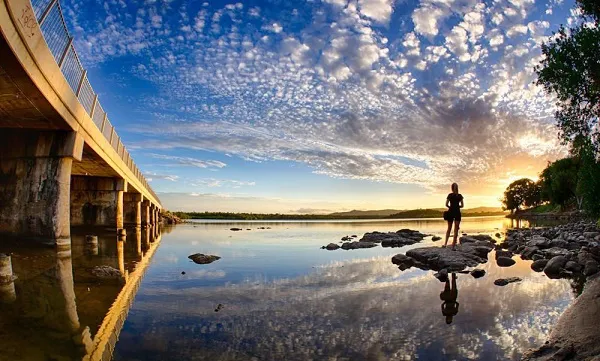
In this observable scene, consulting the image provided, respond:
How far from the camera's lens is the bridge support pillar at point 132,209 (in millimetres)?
42281

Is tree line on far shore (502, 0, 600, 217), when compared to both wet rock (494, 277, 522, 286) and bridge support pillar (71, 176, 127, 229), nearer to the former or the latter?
wet rock (494, 277, 522, 286)

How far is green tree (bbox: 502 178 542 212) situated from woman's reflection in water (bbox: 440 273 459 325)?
11946 centimetres

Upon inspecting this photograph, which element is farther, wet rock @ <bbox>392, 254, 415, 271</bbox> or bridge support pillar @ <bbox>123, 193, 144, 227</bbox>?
bridge support pillar @ <bbox>123, 193, 144, 227</bbox>

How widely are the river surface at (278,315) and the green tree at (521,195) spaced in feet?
385

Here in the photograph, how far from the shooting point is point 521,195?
115 meters

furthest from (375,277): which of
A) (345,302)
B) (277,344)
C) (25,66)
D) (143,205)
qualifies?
(143,205)

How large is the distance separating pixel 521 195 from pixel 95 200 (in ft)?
387

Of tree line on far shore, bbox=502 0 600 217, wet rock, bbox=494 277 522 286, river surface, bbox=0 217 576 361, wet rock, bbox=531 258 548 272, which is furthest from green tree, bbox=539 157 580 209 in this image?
river surface, bbox=0 217 576 361

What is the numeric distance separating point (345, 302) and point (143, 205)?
160 feet

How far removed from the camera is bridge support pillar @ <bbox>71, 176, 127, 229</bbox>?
104 feet

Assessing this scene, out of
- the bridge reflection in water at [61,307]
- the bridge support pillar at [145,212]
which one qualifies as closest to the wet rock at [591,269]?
the bridge reflection in water at [61,307]

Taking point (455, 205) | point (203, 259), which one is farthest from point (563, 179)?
point (203, 259)

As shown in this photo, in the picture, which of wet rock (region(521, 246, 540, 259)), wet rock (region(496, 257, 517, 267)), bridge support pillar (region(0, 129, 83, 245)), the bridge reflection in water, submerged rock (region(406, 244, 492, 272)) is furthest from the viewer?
bridge support pillar (region(0, 129, 83, 245))

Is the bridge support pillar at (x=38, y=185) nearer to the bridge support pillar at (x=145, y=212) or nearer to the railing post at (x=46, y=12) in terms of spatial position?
the railing post at (x=46, y=12)
